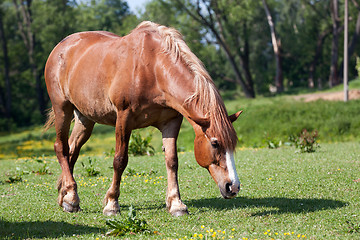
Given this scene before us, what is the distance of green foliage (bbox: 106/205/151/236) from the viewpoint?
4.94m

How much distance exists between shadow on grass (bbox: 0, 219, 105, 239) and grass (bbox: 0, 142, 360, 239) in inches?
0.5

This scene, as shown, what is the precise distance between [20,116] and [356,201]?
38.6 meters

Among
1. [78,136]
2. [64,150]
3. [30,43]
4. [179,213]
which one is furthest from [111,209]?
[30,43]

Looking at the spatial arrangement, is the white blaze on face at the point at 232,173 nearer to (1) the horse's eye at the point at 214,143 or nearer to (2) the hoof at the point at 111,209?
(1) the horse's eye at the point at 214,143

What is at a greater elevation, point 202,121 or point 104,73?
point 104,73

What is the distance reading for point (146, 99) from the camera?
18.6 feet

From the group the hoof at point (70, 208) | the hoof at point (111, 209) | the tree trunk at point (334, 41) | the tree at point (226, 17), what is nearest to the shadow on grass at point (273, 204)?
the hoof at point (111, 209)

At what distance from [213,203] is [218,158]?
157 cm

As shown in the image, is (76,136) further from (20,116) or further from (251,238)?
(20,116)

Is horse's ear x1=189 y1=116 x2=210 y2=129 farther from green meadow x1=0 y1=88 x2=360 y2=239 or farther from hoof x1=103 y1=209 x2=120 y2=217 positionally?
hoof x1=103 y1=209 x2=120 y2=217

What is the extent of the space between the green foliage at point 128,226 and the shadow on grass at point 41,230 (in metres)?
0.27

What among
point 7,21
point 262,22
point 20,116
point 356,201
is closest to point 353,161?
point 356,201

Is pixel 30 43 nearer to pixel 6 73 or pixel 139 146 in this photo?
pixel 6 73

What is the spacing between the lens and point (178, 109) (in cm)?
555
